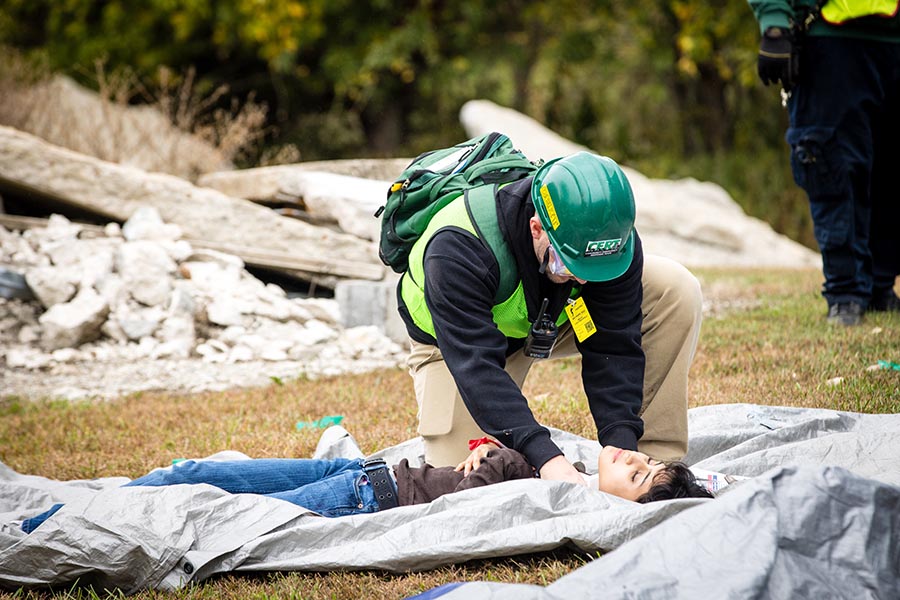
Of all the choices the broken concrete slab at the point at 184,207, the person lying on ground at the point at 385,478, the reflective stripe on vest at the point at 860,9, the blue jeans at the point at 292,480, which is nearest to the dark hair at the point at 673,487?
the person lying on ground at the point at 385,478

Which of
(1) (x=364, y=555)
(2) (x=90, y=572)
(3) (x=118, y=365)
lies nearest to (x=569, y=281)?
Result: (1) (x=364, y=555)

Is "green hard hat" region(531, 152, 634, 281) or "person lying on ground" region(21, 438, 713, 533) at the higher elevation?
"green hard hat" region(531, 152, 634, 281)

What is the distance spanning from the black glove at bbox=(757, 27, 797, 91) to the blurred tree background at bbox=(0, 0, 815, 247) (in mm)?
10559

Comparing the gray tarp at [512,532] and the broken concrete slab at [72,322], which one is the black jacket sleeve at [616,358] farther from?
the broken concrete slab at [72,322]

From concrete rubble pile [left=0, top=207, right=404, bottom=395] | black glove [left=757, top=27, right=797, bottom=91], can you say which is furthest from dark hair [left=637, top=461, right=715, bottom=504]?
concrete rubble pile [left=0, top=207, right=404, bottom=395]

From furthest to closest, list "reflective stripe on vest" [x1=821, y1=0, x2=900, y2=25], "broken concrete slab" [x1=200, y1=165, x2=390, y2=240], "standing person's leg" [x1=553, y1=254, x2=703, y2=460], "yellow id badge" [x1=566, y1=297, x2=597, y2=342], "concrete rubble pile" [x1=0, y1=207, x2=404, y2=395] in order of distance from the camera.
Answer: "broken concrete slab" [x1=200, y1=165, x2=390, y2=240] < "concrete rubble pile" [x1=0, y1=207, x2=404, y2=395] < "reflective stripe on vest" [x1=821, y1=0, x2=900, y2=25] < "standing person's leg" [x1=553, y1=254, x2=703, y2=460] < "yellow id badge" [x1=566, y1=297, x2=597, y2=342]

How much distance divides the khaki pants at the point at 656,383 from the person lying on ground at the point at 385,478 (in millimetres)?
230

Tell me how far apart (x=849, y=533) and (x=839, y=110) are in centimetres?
393

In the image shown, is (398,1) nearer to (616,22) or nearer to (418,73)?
(418,73)

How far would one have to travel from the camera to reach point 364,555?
2.89 metres

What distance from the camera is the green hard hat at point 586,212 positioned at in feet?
9.82

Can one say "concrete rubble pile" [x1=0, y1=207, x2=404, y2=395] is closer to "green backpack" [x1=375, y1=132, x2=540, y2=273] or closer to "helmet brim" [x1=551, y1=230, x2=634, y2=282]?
"green backpack" [x1=375, y1=132, x2=540, y2=273]

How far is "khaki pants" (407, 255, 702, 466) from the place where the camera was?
3617 mm

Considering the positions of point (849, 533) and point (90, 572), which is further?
point (90, 572)
